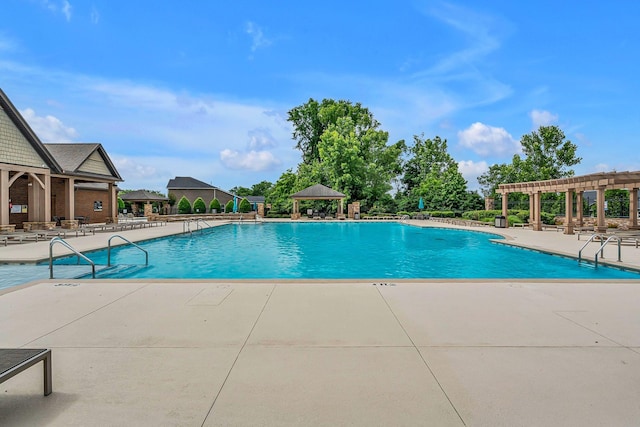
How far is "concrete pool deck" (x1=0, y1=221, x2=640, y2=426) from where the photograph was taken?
272 centimetres

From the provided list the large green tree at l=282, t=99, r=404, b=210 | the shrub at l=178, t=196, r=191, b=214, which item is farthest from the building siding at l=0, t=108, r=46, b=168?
the large green tree at l=282, t=99, r=404, b=210

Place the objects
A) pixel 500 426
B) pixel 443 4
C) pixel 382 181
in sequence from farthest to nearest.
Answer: pixel 382 181 → pixel 443 4 → pixel 500 426

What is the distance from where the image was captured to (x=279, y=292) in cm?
670

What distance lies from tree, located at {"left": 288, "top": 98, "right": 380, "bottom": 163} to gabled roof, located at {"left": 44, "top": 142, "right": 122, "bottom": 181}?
28577 mm

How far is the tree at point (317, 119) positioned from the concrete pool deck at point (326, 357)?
46392mm

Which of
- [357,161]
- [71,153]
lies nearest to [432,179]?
[357,161]

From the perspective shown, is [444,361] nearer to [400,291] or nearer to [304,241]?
[400,291]

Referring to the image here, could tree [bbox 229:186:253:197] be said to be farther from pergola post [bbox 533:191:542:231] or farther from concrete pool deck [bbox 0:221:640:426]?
concrete pool deck [bbox 0:221:640:426]

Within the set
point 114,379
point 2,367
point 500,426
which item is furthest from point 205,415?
point 500,426

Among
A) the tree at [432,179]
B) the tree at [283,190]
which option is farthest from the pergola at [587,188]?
the tree at [283,190]

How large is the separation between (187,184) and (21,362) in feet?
175

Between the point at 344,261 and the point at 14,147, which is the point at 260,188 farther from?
the point at 344,261

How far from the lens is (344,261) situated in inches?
519

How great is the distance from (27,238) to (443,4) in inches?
821
